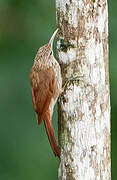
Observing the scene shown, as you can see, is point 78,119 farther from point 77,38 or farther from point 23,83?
point 23,83

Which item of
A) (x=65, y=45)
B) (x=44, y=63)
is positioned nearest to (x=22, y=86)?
(x=44, y=63)

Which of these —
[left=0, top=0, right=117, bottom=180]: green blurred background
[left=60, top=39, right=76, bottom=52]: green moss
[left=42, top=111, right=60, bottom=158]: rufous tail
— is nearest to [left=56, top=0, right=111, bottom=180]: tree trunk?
[left=60, top=39, right=76, bottom=52]: green moss

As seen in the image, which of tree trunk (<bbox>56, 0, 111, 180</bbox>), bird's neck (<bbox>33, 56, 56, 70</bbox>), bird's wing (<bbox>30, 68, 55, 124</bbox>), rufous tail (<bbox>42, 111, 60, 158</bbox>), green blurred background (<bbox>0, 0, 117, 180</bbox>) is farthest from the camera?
green blurred background (<bbox>0, 0, 117, 180</bbox>)

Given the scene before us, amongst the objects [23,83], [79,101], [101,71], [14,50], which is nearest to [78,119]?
[79,101]

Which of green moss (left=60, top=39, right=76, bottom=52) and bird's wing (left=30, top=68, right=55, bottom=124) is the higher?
green moss (left=60, top=39, right=76, bottom=52)

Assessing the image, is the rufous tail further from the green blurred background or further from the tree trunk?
the green blurred background

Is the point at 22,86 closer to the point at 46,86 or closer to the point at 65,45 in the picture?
the point at 46,86
